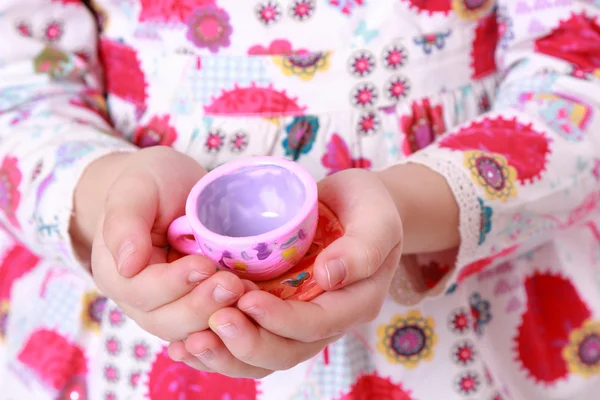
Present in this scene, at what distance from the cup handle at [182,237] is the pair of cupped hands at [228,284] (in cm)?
1

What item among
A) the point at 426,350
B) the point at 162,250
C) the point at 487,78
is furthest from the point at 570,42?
the point at 162,250

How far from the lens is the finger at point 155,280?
1.27 feet

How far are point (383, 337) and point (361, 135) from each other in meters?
0.21

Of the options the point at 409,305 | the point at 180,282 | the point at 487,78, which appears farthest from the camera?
the point at 487,78

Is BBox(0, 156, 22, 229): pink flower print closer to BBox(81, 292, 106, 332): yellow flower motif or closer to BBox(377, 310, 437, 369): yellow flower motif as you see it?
BBox(81, 292, 106, 332): yellow flower motif

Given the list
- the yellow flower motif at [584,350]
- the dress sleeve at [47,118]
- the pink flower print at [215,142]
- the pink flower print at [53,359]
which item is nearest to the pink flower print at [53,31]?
the dress sleeve at [47,118]

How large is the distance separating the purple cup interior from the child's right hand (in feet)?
0.12

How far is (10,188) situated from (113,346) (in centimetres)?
20

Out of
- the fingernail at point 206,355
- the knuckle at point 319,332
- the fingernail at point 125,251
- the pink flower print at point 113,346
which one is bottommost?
the pink flower print at point 113,346

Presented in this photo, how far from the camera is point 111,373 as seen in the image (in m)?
0.64

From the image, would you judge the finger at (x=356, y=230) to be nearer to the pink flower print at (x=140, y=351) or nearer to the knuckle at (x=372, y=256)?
the knuckle at (x=372, y=256)

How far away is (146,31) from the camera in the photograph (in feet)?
2.22

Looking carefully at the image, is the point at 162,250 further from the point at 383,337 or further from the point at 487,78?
the point at 487,78

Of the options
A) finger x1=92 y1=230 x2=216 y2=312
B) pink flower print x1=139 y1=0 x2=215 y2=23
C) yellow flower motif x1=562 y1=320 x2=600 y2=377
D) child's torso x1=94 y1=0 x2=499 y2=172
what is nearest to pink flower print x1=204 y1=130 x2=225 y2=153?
child's torso x1=94 y1=0 x2=499 y2=172
